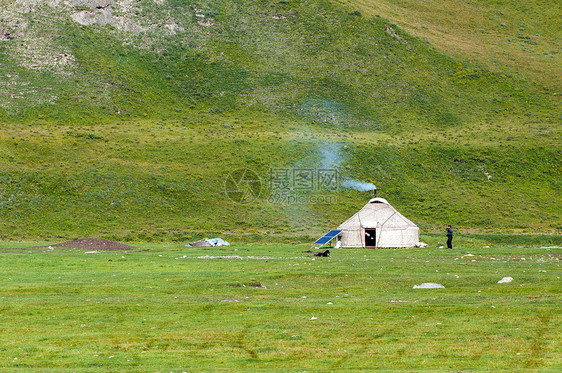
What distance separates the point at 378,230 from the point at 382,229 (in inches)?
12.7

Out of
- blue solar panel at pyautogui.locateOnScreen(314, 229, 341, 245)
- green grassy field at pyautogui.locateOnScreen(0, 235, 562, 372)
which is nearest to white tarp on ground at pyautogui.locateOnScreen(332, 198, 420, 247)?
blue solar panel at pyautogui.locateOnScreen(314, 229, 341, 245)

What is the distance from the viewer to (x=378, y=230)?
48812mm

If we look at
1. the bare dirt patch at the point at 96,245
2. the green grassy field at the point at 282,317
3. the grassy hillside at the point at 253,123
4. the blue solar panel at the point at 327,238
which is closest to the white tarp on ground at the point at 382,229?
the blue solar panel at the point at 327,238

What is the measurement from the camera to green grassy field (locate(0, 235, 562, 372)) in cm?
1362

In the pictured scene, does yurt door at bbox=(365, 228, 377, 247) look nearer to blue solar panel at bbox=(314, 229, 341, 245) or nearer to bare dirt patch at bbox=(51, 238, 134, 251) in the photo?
blue solar panel at bbox=(314, 229, 341, 245)

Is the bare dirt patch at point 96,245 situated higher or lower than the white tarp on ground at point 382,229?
lower

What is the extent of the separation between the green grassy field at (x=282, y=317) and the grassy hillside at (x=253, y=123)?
108ft

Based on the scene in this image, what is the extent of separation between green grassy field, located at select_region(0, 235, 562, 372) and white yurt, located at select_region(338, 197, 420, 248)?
15843mm

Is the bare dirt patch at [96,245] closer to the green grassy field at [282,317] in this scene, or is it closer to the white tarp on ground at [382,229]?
the green grassy field at [282,317]

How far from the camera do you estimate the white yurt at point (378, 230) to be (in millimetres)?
48656

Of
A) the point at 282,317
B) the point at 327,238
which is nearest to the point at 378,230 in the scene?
the point at 327,238

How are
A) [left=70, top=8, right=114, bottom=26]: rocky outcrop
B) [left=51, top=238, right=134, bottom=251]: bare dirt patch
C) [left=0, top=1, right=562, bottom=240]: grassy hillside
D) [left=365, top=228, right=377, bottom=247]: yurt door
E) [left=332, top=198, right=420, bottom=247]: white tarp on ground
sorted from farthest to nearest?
1. [left=70, top=8, right=114, bottom=26]: rocky outcrop
2. [left=0, top=1, right=562, bottom=240]: grassy hillside
3. [left=365, top=228, right=377, bottom=247]: yurt door
4. [left=332, top=198, right=420, bottom=247]: white tarp on ground
5. [left=51, top=238, right=134, bottom=251]: bare dirt patch

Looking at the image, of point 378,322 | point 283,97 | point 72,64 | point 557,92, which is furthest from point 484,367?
point 557,92

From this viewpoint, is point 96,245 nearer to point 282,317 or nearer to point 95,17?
point 282,317
